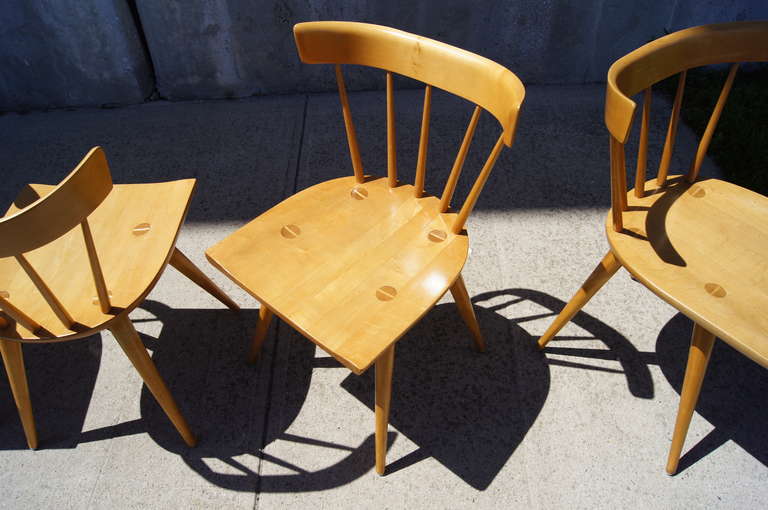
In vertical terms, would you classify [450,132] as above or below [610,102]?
below

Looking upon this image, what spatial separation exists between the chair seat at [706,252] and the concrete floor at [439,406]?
1.79ft

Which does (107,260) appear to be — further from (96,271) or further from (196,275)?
(196,275)

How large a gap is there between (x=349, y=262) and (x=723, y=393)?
1.27 meters

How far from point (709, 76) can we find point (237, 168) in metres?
2.63

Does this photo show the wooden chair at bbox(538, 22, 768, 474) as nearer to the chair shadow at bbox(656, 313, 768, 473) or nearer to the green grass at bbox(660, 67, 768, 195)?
the chair shadow at bbox(656, 313, 768, 473)

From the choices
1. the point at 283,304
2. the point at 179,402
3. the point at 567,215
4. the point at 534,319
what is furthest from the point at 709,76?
the point at 179,402

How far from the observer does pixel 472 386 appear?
70.0 inches

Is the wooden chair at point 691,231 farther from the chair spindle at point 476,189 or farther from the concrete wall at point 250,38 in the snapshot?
the concrete wall at point 250,38

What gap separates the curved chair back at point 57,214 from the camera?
40.4 inches

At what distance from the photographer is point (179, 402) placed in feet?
5.75

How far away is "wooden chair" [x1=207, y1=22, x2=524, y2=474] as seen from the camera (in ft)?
4.25

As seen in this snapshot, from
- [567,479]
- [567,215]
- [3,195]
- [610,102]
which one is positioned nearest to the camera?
[610,102]

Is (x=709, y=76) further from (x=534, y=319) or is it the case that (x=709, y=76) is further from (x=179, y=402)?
(x=179, y=402)

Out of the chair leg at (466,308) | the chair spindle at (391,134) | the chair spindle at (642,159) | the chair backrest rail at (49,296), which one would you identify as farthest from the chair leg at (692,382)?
the chair backrest rail at (49,296)
